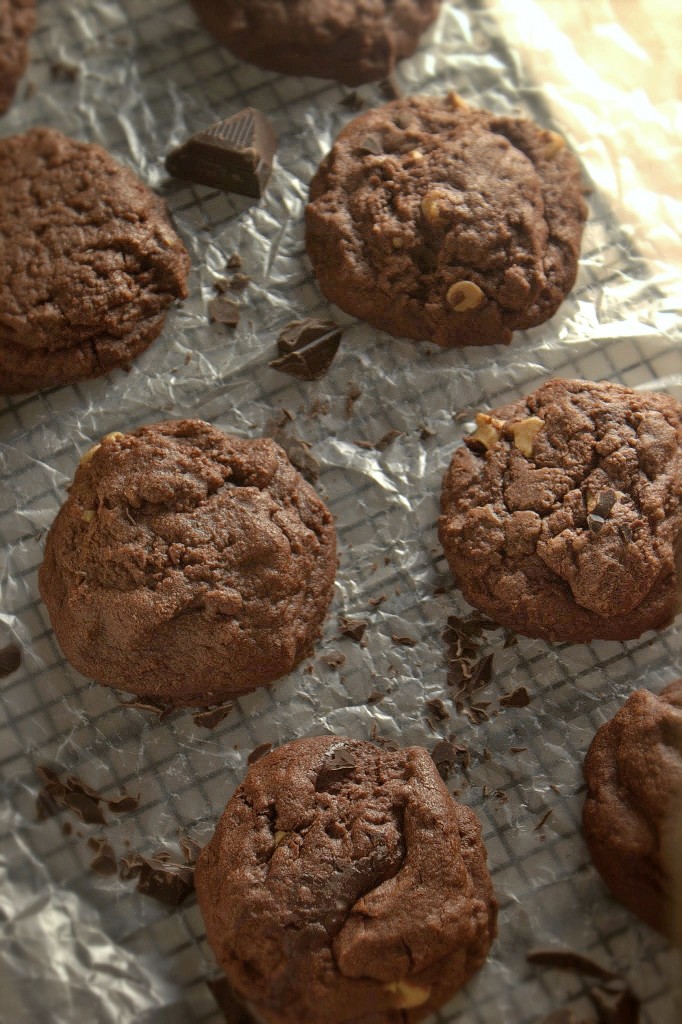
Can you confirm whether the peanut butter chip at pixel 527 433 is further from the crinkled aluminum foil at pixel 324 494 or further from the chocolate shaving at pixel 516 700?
the chocolate shaving at pixel 516 700

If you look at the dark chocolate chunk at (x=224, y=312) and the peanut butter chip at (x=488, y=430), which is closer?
the peanut butter chip at (x=488, y=430)

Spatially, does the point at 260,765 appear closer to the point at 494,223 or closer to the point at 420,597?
the point at 420,597

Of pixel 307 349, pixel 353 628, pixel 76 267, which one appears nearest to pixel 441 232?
pixel 307 349

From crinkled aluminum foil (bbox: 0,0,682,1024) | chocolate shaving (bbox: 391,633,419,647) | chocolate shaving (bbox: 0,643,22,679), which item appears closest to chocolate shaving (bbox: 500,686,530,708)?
crinkled aluminum foil (bbox: 0,0,682,1024)

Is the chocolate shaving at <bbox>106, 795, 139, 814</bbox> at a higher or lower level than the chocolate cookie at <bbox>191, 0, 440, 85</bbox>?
lower

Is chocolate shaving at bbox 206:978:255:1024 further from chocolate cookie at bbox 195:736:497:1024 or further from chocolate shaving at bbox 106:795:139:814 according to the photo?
chocolate shaving at bbox 106:795:139:814

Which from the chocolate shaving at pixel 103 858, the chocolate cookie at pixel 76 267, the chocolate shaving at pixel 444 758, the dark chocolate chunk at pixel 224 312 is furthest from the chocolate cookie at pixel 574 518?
the chocolate shaving at pixel 103 858

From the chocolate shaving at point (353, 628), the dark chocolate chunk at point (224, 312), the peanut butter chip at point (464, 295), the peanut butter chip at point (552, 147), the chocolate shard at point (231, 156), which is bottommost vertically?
the chocolate shaving at point (353, 628)
